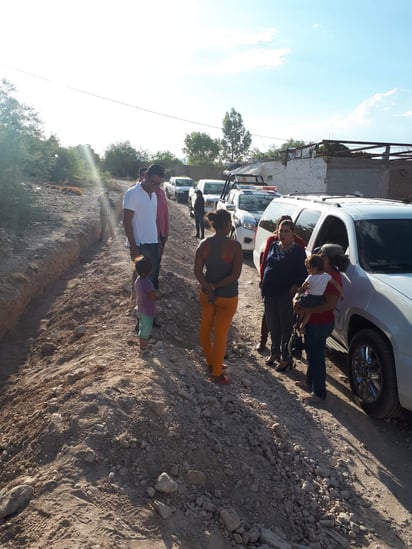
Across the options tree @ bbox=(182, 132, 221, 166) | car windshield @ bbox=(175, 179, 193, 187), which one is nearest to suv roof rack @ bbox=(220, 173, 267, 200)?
car windshield @ bbox=(175, 179, 193, 187)

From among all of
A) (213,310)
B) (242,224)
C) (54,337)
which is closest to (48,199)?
(242,224)

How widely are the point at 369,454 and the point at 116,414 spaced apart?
2.20 meters

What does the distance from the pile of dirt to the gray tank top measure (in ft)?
2.90

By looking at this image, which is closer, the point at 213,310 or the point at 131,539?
the point at 131,539

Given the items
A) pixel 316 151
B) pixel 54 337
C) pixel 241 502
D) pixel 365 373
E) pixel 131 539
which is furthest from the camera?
pixel 316 151

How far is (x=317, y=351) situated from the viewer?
14.6ft

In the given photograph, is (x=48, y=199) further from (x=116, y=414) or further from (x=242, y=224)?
(x=116, y=414)

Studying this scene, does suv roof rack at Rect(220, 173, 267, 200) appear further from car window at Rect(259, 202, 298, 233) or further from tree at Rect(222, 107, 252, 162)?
tree at Rect(222, 107, 252, 162)

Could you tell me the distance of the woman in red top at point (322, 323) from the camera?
4293 mm

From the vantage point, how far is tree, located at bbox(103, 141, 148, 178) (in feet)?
219

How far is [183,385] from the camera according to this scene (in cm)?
401

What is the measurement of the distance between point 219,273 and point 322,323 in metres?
1.12


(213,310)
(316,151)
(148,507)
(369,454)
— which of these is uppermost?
(316,151)

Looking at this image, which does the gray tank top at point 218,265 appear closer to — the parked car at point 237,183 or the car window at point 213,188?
the parked car at point 237,183
